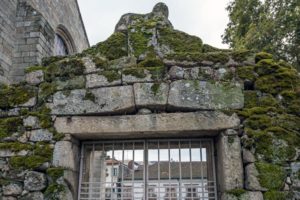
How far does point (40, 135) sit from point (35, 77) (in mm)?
701

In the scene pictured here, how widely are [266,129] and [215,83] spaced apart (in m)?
0.67

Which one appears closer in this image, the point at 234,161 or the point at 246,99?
the point at 234,161

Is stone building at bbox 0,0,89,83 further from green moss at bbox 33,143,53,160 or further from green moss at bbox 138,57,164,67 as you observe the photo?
green moss at bbox 138,57,164,67

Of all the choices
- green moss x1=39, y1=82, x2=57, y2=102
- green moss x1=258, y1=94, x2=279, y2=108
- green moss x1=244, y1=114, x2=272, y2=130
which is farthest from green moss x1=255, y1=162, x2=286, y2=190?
green moss x1=39, y1=82, x2=57, y2=102

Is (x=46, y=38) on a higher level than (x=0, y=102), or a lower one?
higher

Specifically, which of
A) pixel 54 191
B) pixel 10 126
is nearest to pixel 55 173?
pixel 54 191

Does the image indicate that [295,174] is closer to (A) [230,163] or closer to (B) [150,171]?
(A) [230,163]

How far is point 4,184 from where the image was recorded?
319 cm

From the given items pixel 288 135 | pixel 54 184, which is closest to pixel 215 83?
pixel 288 135

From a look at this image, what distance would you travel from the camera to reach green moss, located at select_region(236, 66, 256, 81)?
3.34 m

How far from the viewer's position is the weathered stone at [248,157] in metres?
3.01

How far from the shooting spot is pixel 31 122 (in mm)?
3410

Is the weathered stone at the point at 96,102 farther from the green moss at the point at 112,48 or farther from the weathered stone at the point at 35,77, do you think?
the green moss at the point at 112,48

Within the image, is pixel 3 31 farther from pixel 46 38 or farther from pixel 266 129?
pixel 266 129
